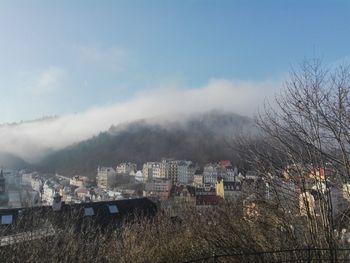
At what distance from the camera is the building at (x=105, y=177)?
101m

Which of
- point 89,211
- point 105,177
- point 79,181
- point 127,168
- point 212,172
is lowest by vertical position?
point 89,211

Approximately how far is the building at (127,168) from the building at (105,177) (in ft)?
Result: 16.2

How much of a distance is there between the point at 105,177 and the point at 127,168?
11.2 meters

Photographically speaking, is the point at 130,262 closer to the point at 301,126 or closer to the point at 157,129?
the point at 301,126

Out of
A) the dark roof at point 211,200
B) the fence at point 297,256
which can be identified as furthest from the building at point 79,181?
the fence at point 297,256

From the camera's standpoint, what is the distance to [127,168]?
Answer: 4439 inches

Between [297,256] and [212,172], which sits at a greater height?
[212,172]

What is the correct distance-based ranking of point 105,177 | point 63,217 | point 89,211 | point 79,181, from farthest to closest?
point 105,177, point 79,181, point 89,211, point 63,217

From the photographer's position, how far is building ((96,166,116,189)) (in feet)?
332

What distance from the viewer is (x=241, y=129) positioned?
9938 mm

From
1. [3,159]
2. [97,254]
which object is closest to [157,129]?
[3,159]

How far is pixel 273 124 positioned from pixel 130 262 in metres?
4.26

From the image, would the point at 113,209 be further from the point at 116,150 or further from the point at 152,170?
the point at 116,150

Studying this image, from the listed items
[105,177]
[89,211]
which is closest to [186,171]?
[105,177]
